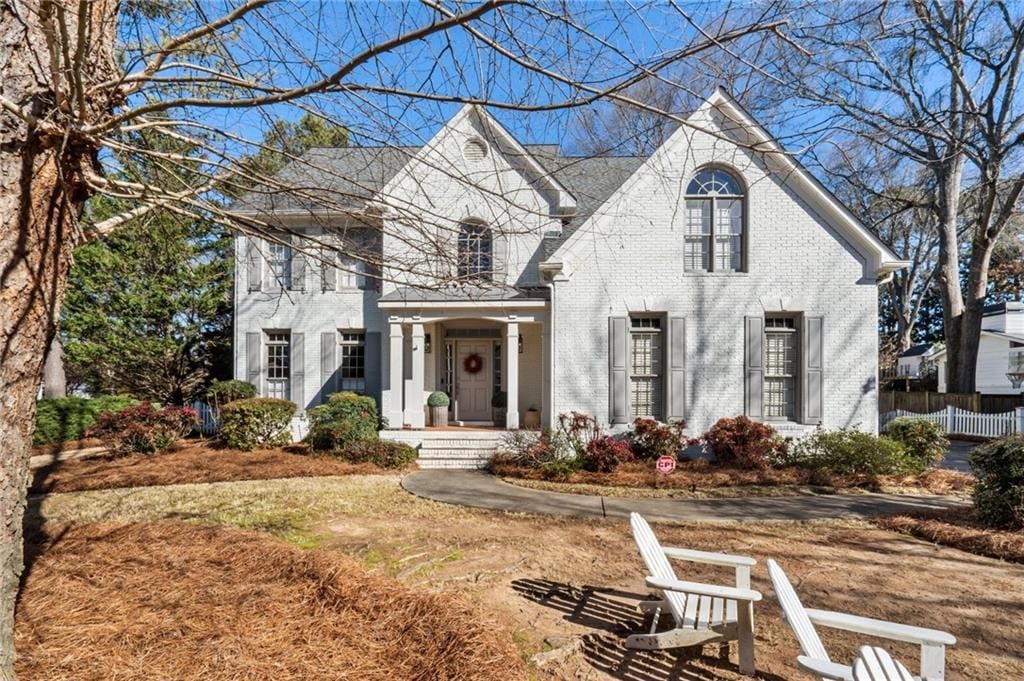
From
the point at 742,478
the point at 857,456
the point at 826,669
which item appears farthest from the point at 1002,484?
the point at 826,669

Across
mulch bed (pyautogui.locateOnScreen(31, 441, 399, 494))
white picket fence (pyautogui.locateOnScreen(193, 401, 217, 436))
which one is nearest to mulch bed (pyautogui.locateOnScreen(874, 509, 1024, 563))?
mulch bed (pyautogui.locateOnScreen(31, 441, 399, 494))

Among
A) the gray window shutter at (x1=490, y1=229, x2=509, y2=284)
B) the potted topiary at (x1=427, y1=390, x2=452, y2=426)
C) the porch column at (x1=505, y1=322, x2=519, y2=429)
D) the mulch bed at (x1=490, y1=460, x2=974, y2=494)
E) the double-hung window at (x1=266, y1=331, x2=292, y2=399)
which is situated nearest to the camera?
the gray window shutter at (x1=490, y1=229, x2=509, y2=284)

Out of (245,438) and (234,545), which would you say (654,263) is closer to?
(234,545)

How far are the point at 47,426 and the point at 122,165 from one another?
13.7 meters

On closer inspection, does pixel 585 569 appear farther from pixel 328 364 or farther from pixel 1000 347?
pixel 1000 347

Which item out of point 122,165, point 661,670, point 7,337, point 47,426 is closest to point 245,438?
point 47,426

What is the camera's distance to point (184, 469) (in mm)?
9227

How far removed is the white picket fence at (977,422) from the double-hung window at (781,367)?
676 centimetres

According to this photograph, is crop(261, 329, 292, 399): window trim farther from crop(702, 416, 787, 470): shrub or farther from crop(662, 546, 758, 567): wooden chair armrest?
crop(662, 546, 758, 567): wooden chair armrest

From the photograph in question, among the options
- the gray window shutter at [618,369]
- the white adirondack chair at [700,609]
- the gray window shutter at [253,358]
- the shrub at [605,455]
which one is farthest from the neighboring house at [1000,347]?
the gray window shutter at [253,358]

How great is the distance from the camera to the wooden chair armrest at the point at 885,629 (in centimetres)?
253

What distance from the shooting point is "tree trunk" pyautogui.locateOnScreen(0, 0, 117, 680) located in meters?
2.36

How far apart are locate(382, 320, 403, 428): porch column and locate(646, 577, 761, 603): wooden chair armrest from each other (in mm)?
10077

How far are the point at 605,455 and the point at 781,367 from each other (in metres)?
5.02
